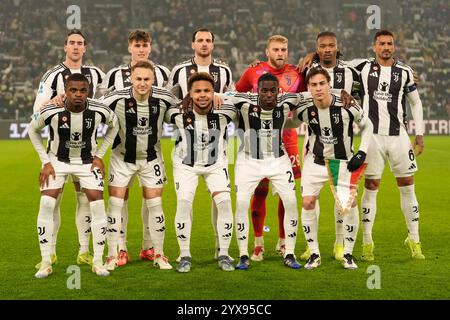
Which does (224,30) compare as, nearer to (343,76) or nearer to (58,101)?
(343,76)

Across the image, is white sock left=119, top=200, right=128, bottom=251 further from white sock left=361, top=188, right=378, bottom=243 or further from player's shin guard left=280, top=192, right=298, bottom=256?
white sock left=361, top=188, right=378, bottom=243

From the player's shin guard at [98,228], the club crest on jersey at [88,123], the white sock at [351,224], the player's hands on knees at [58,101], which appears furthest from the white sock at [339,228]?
the player's hands on knees at [58,101]

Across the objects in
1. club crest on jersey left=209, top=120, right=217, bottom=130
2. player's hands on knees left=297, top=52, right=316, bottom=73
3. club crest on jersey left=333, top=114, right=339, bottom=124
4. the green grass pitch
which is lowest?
the green grass pitch

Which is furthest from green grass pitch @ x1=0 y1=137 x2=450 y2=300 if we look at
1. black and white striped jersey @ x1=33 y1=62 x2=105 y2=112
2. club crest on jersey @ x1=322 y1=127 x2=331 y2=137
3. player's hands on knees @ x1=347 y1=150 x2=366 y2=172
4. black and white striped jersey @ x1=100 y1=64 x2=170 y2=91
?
black and white striped jersey @ x1=100 y1=64 x2=170 y2=91

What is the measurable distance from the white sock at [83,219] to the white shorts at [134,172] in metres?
0.32

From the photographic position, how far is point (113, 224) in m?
6.88

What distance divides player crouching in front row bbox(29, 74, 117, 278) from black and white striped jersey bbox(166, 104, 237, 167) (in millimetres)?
623

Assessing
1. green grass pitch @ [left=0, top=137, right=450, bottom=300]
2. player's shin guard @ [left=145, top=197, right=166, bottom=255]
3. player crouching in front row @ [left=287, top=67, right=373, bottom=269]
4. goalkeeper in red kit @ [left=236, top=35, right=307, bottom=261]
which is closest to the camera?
green grass pitch @ [left=0, top=137, right=450, bottom=300]

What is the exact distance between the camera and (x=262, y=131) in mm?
6891

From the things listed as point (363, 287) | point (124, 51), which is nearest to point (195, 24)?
point (124, 51)

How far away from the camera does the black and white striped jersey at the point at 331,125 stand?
6863mm

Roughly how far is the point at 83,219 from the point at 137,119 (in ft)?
3.52

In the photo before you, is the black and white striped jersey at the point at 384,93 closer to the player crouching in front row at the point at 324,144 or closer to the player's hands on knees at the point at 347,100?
the player crouching in front row at the point at 324,144

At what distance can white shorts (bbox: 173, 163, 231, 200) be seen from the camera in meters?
6.83
